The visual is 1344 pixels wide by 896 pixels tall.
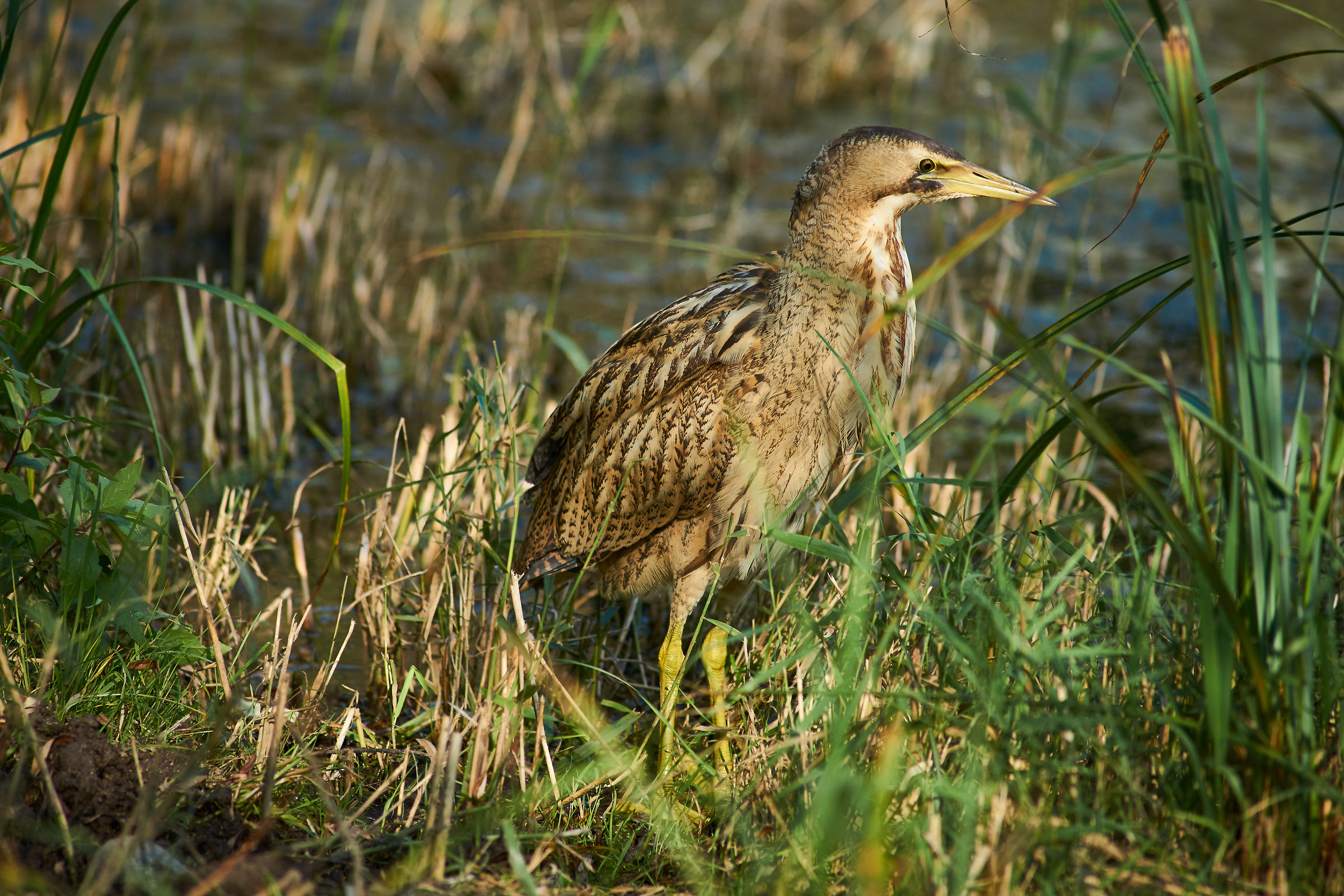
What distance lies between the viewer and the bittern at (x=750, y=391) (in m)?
3.09

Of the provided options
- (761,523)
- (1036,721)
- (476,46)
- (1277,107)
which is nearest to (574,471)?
(761,523)

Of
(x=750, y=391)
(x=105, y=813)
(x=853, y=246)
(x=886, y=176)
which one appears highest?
(x=886, y=176)

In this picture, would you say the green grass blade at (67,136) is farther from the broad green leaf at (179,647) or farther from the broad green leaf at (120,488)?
the broad green leaf at (179,647)

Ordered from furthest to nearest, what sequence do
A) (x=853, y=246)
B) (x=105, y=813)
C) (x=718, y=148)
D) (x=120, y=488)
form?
(x=718, y=148) → (x=853, y=246) → (x=120, y=488) → (x=105, y=813)

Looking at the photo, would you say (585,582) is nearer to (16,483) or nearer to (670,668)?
(670,668)

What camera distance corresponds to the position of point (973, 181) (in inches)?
121

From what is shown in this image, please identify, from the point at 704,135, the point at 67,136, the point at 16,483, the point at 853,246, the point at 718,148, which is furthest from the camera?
the point at 704,135

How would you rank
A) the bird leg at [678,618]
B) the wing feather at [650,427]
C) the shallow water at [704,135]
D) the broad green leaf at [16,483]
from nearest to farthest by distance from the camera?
the broad green leaf at [16,483] → the wing feather at [650,427] → the bird leg at [678,618] → the shallow water at [704,135]

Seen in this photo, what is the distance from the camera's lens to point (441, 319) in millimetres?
6098

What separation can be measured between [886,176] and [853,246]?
18cm

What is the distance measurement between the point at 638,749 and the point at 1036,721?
1036mm

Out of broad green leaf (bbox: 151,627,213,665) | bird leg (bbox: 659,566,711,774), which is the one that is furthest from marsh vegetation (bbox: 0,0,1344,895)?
bird leg (bbox: 659,566,711,774)

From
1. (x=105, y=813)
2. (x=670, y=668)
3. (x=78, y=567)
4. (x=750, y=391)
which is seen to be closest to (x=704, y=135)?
(x=750, y=391)

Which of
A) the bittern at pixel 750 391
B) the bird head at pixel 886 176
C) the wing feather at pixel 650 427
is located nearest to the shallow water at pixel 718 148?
the wing feather at pixel 650 427
